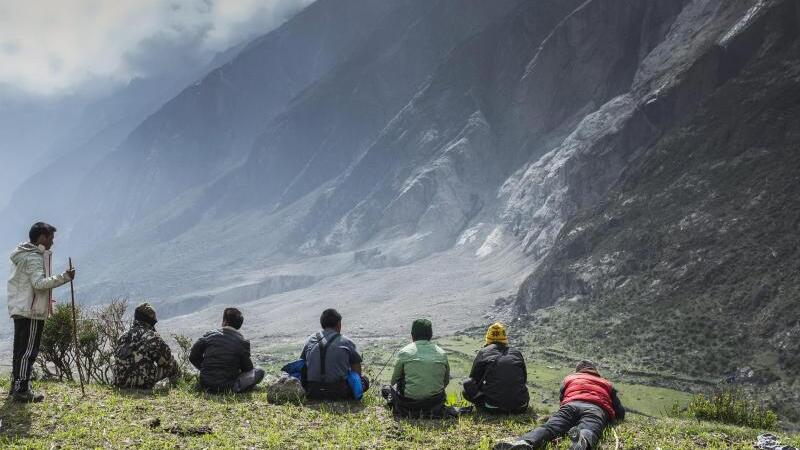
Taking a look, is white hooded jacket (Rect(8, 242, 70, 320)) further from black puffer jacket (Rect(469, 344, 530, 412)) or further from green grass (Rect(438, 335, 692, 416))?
green grass (Rect(438, 335, 692, 416))

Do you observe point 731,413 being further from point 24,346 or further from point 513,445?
point 24,346

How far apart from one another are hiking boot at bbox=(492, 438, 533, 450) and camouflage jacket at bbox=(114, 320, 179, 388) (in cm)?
897

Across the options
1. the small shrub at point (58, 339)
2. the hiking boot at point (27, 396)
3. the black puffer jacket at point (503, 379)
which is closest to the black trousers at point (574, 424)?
the black puffer jacket at point (503, 379)

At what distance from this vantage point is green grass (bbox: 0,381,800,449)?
9.86m

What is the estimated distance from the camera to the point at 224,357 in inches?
545

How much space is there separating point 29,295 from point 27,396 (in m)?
2.14

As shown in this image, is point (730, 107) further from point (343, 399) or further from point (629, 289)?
point (343, 399)

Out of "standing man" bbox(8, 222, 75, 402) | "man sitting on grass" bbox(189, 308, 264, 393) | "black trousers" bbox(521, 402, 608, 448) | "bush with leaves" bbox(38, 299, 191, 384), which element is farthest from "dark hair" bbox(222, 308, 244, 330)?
"black trousers" bbox(521, 402, 608, 448)

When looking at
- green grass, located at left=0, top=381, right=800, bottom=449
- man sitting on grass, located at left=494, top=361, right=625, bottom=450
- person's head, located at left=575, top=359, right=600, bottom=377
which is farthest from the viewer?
person's head, located at left=575, top=359, right=600, bottom=377

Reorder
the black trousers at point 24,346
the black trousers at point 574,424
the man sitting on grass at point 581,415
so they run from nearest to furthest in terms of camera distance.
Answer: the man sitting on grass at point 581,415, the black trousers at point 574,424, the black trousers at point 24,346

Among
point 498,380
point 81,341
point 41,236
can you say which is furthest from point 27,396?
point 498,380

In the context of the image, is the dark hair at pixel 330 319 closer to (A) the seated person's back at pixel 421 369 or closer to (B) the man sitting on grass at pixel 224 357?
(A) the seated person's back at pixel 421 369

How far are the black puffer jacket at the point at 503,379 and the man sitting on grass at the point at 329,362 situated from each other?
9.51ft

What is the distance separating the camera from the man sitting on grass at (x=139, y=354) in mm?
14008
